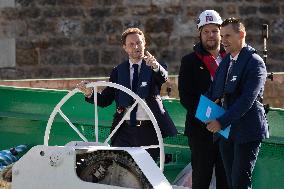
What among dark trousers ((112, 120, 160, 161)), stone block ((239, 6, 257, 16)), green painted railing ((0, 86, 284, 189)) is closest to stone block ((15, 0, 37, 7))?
stone block ((239, 6, 257, 16))

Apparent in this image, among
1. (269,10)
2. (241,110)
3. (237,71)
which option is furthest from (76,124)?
(269,10)

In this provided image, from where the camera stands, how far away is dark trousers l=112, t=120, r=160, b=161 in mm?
6590

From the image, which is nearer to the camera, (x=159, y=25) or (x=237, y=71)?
(x=237, y=71)

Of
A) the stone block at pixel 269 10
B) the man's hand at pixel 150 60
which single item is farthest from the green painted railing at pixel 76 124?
the stone block at pixel 269 10

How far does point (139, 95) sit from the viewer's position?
6.66 m

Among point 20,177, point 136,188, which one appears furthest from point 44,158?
point 136,188

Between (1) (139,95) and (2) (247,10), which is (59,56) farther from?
(1) (139,95)

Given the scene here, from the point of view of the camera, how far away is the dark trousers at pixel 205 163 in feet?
21.7

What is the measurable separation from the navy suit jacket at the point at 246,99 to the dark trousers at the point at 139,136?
29.4 inches

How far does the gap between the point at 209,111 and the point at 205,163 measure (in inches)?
26.9

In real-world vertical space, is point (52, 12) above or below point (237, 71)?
below

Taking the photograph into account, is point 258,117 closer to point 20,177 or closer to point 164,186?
point 164,186

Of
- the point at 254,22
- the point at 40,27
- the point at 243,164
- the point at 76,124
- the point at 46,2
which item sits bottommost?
the point at 76,124

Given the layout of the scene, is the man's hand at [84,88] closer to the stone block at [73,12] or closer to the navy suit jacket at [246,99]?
the navy suit jacket at [246,99]
